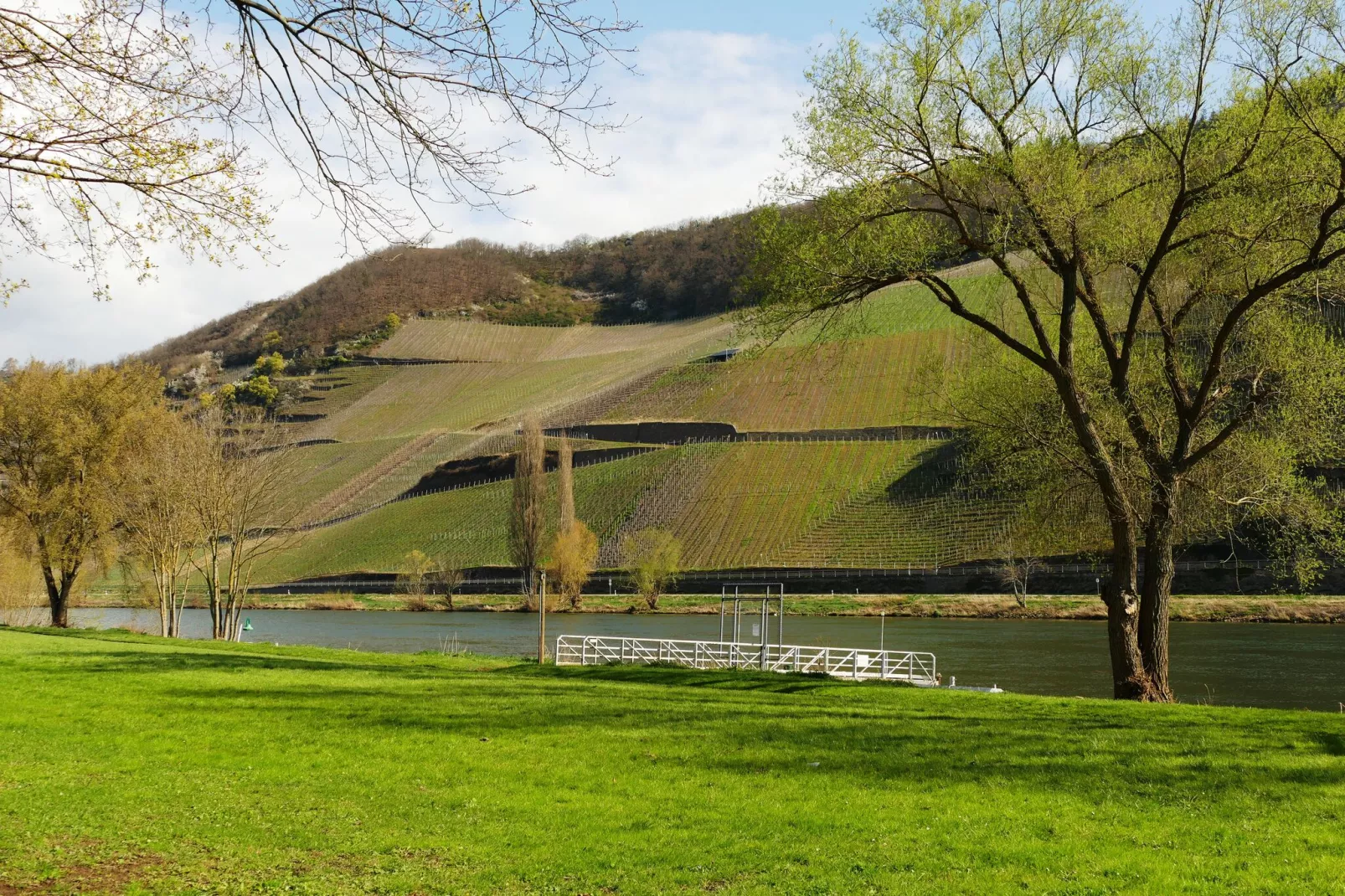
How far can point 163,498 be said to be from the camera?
3172 cm

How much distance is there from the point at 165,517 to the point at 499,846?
92.5ft

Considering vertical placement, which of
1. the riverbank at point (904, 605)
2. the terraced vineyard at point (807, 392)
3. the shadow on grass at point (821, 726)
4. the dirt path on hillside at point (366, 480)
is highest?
the terraced vineyard at point (807, 392)

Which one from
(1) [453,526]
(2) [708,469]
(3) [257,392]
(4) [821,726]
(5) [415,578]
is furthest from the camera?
(3) [257,392]

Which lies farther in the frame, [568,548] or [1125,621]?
[568,548]

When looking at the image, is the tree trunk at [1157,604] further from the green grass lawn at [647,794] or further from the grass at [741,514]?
the grass at [741,514]

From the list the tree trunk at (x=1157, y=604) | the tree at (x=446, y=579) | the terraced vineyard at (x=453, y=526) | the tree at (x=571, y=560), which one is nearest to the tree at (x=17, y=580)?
the tree trunk at (x=1157, y=604)

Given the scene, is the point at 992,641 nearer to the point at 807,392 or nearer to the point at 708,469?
the point at 708,469

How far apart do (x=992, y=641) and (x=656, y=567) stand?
32401 millimetres

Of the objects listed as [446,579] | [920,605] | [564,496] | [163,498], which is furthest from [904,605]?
[163,498]

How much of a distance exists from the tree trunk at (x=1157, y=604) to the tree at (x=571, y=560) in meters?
59.2

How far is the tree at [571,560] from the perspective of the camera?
75.1m

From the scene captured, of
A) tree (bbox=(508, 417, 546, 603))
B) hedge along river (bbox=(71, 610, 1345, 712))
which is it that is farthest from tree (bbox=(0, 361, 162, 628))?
tree (bbox=(508, 417, 546, 603))

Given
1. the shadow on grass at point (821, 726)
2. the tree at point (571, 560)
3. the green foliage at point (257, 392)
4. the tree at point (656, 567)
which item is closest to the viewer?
the shadow on grass at point (821, 726)

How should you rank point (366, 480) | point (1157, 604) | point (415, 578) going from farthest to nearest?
point (366, 480) → point (415, 578) → point (1157, 604)
